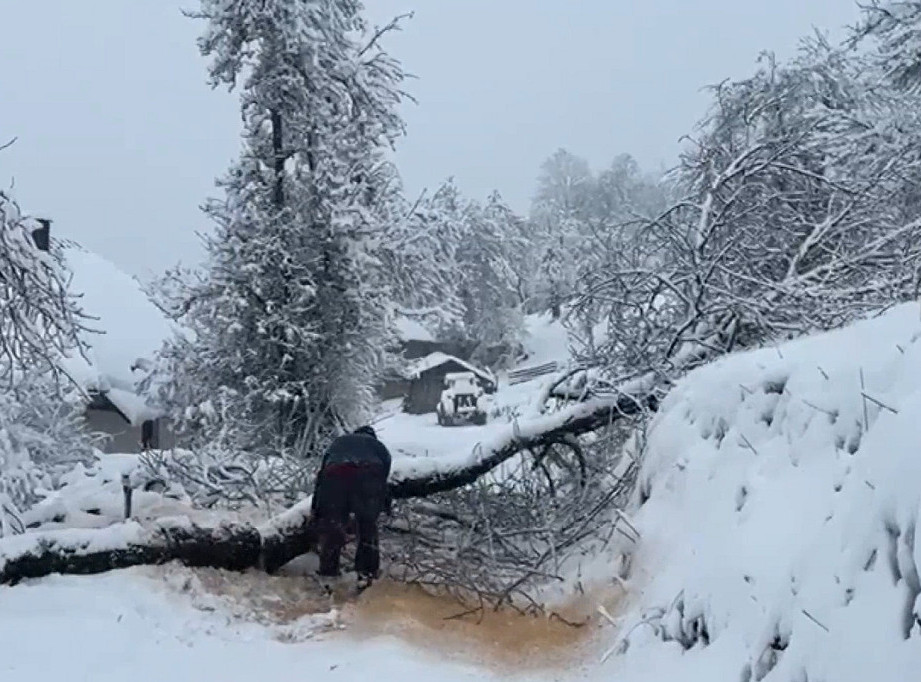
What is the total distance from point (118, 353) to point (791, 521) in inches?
708

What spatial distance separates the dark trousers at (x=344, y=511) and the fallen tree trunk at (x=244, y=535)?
0.19 meters

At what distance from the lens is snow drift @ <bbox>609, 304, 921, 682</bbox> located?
9.92ft

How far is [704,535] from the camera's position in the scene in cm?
469

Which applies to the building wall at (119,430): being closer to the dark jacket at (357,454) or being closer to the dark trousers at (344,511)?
the dark jacket at (357,454)

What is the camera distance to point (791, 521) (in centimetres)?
386

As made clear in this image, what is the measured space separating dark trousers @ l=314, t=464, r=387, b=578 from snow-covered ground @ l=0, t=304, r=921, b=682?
541 millimetres

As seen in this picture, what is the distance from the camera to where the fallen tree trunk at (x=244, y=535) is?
5.76 m

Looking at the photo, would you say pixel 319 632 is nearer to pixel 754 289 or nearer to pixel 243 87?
pixel 754 289

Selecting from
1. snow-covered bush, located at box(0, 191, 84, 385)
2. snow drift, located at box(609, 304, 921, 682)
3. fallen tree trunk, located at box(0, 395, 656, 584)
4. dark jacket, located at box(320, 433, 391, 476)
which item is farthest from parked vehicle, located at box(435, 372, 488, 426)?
snow drift, located at box(609, 304, 921, 682)

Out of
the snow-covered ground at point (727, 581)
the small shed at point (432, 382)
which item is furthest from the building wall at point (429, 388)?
the snow-covered ground at point (727, 581)

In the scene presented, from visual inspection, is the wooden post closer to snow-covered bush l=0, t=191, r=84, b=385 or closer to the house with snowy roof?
snow-covered bush l=0, t=191, r=84, b=385

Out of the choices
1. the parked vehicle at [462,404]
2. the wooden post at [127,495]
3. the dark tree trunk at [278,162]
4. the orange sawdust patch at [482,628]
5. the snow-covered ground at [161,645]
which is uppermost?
the dark tree trunk at [278,162]

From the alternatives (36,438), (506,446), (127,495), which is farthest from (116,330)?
(506,446)

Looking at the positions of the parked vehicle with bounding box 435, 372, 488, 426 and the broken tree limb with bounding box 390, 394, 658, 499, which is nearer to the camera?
the broken tree limb with bounding box 390, 394, 658, 499
